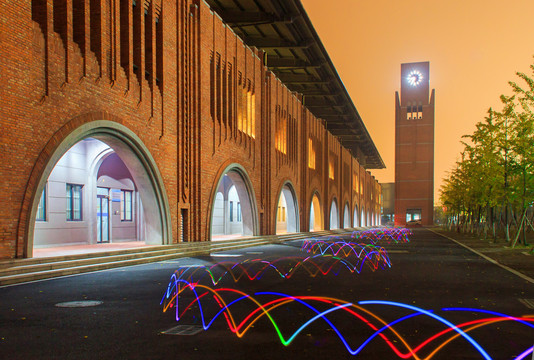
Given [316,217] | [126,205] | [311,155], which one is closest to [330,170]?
[316,217]

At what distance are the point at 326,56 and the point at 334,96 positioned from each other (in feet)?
35.3

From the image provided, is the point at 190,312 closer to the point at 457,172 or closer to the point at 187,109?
the point at 187,109

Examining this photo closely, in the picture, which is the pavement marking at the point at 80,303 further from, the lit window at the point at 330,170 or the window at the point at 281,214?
the lit window at the point at 330,170

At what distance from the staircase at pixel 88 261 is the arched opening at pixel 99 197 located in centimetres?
136

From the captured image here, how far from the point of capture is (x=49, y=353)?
544 centimetres

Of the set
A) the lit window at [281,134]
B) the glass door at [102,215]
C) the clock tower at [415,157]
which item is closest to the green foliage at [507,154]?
the lit window at [281,134]

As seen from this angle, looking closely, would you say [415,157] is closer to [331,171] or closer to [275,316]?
[331,171]


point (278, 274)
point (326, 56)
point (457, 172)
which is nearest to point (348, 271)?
point (278, 274)

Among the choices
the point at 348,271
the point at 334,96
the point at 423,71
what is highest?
the point at 423,71

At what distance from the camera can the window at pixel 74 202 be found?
2127cm

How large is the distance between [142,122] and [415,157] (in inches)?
2908

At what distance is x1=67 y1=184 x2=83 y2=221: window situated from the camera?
21.3m

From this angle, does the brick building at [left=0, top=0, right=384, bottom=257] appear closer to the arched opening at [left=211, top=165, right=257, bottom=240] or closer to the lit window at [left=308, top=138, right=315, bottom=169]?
the arched opening at [left=211, top=165, right=257, bottom=240]

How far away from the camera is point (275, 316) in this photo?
754 cm
